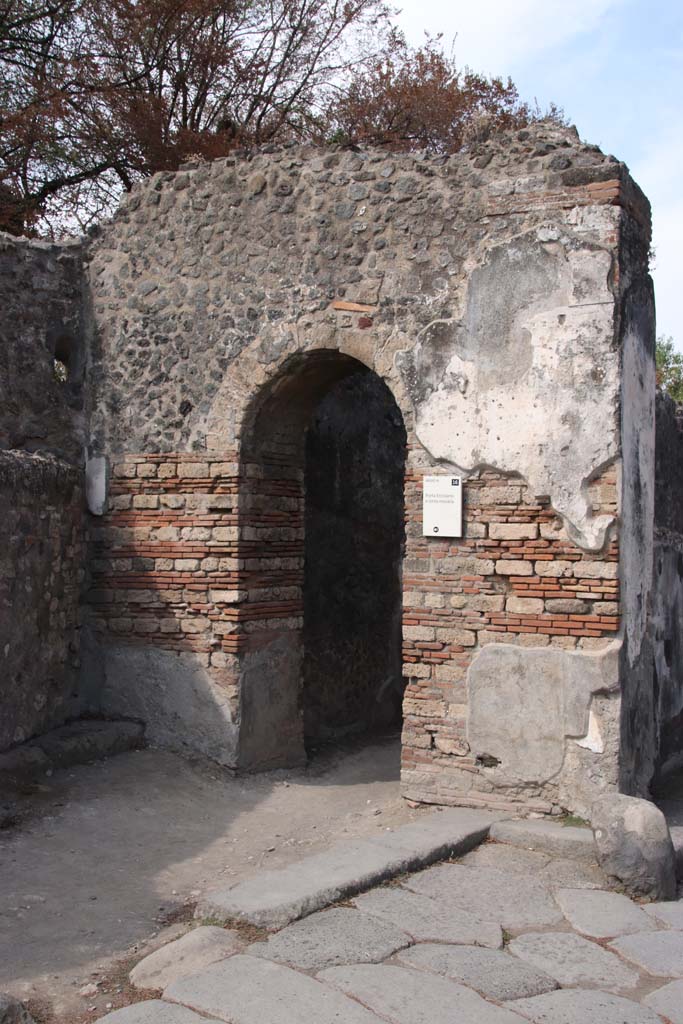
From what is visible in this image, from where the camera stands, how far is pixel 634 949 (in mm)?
4180

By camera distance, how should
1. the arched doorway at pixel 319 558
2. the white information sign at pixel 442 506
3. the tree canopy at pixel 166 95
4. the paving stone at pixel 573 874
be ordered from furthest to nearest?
the tree canopy at pixel 166 95 < the arched doorway at pixel 319 558 < the white information sign at pixel 442 506 < the paving stone at pixel 573 874

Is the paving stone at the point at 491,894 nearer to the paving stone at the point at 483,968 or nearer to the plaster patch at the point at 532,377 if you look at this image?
the paving stone at the point at 483,968

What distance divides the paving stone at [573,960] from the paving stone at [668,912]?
1.47ft

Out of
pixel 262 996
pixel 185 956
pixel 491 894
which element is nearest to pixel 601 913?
pixel 491 894

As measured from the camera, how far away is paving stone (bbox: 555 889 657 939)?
14.4 feet

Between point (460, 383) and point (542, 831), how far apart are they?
8.29 ft

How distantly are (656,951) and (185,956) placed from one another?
1840mm

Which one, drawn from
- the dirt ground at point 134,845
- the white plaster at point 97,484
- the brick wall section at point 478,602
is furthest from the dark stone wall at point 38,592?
the brick wall section at point 478,602

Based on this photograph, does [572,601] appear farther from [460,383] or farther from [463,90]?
[463,90]

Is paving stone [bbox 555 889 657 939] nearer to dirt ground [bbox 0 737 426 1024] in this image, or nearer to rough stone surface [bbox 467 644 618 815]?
rough stone surface [bbox 467 644 618 815]

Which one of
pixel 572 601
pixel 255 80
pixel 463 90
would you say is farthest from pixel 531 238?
pixel 463 90

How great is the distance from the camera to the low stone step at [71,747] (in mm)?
6137

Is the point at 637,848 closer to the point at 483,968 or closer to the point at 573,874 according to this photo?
the point at 573,874

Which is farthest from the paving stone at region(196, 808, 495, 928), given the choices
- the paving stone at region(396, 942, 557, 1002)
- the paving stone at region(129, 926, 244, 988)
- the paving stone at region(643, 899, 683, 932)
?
the paving stone at region(643, 899, 683, 932)
